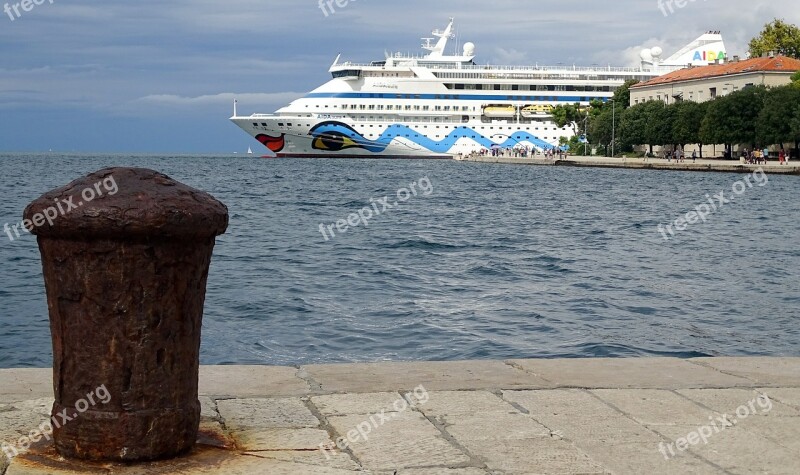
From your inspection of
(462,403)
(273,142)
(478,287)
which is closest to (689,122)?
(273,142)

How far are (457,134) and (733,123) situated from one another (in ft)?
91.5

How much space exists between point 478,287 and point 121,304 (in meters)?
8.86

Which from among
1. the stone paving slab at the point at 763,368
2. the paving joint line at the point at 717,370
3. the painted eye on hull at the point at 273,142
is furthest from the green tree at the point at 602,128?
the paving joint line at the point at 717,370

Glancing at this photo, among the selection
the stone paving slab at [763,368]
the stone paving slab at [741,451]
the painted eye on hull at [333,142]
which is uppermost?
the painted eye on hull at [333,142]

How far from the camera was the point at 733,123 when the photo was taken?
51.2 metres

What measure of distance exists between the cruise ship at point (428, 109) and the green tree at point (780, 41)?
8148mm

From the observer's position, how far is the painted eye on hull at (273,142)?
7375cm

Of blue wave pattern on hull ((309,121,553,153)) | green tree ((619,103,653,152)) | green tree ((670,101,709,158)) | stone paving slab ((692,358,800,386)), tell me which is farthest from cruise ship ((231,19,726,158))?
stone paving slab ((692,358,800,386))

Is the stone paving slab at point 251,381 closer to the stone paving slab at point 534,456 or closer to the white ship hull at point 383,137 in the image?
the stone paving slab at point 534,456

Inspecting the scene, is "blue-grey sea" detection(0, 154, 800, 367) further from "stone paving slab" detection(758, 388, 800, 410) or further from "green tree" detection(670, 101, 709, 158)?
"green tree" detection(670, 101, 709, 158)

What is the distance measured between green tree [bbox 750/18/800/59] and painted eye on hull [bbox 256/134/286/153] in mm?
34360

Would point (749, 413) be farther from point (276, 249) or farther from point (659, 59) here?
point (659, 59)

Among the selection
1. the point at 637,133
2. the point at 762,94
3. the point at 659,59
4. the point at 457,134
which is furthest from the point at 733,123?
the point at 659,59

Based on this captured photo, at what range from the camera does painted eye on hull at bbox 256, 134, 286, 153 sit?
7375 centimetres
